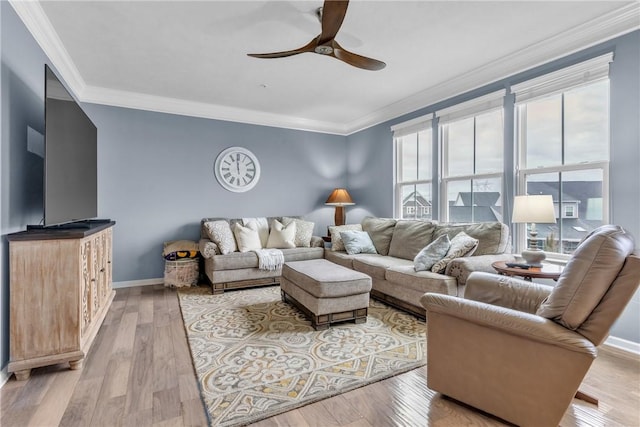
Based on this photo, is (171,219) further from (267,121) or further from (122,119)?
(267,121)

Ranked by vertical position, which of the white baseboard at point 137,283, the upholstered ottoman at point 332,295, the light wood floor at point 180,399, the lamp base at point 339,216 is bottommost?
the light wood floor at point 180,399

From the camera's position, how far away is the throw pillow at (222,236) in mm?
4117

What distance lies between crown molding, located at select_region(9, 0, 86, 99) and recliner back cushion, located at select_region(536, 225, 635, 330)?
379 centimetres

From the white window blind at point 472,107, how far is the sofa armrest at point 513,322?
8.95ft

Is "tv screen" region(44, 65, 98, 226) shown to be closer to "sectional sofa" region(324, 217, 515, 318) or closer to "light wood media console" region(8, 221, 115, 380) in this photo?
"light wood media console" region(8, 221, 115, 380)

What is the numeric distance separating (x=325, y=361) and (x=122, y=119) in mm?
4141

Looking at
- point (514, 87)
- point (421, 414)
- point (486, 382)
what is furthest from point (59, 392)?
point (514, 87)

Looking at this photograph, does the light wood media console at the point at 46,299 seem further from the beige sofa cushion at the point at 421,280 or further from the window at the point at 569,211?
the window at the point at 569,211

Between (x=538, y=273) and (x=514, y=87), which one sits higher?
(x=514, y=87)

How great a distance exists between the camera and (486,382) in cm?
163

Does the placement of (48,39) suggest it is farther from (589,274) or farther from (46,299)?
(589,274)

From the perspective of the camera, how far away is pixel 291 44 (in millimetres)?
2955

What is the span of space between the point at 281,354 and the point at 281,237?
2.48 meters

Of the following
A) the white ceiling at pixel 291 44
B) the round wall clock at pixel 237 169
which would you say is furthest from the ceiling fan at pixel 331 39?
the round wall clock at pixel 237 169
